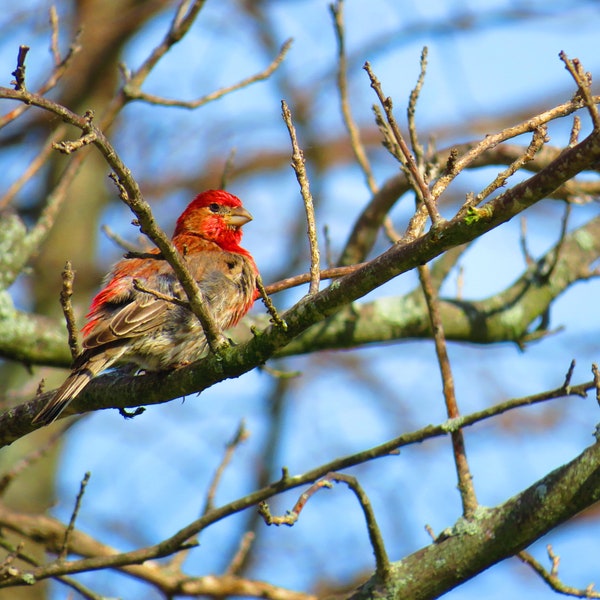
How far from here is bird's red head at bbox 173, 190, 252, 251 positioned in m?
6.42

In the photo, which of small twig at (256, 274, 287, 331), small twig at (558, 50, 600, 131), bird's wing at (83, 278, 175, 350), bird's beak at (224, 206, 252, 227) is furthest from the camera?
bird's beak at (224, 206, 252, 227)

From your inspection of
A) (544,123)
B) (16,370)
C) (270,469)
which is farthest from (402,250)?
(270,469)

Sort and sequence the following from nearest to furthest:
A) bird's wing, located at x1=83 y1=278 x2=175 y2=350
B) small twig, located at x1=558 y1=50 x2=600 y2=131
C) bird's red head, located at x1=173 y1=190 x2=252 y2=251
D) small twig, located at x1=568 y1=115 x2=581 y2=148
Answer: small twig, located at x1=558 y1=50 x2=600 y2=131 < small twig, located at x1=568 y1=115 x2=581 y2=148 < bird's wing, located at x1=83 y1=278 x2=175 y2=350 < bird's red head, located at x1=173 y1=190 x2=252 y2=251

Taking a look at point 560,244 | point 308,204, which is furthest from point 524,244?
point 308,204

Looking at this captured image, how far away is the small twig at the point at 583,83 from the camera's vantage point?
2756 millimetres

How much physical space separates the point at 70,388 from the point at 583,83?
249 centimetres

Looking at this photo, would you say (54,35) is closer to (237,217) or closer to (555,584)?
(237,217)

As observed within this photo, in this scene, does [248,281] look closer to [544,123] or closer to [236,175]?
[544,123]

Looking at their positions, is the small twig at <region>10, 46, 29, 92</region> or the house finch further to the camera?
Result: the house finch

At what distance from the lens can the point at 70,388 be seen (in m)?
4.15

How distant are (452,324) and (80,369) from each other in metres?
2.93

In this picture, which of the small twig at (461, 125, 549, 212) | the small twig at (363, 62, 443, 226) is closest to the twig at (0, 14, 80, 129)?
the small twig at (363, 62, 443, 226)

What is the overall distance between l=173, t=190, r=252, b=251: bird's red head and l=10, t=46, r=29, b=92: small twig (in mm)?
3168

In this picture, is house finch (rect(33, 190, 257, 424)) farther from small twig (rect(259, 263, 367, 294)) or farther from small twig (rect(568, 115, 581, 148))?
small twig (rect(568, 115, 581, 148))
